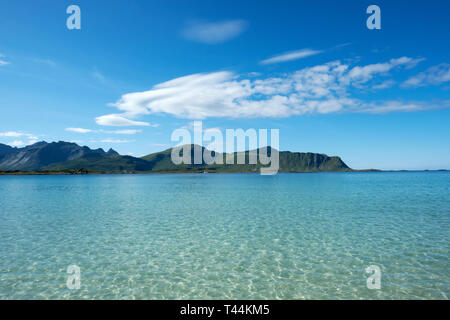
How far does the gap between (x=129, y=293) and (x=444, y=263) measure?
2186cm

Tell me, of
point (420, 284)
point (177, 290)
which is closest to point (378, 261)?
point (420, 284)

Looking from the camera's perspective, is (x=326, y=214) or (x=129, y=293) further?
(x=326, y=214)

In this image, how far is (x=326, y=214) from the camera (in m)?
39.3

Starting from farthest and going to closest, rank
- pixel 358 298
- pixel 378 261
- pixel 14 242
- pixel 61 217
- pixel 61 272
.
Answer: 1. pixel 61 217
2. pixel 14 242
3. pixel 378 261
4. pixel 61 272
5. pixel 358 298

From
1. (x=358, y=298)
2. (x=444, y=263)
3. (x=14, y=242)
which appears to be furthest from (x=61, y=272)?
(x=444, y=263)

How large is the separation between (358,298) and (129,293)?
12965mm

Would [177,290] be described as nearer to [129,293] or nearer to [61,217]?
[129,293]

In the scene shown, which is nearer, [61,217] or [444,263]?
[444,263]
